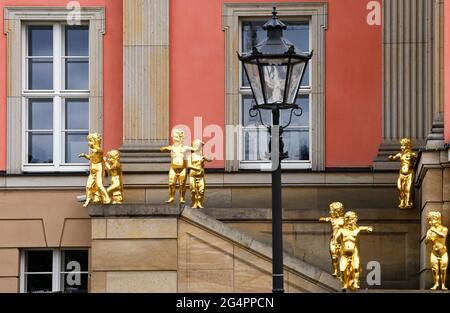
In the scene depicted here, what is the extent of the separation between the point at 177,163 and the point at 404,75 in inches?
176

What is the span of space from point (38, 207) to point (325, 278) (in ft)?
20.7

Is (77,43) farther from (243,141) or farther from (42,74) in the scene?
(243,141)

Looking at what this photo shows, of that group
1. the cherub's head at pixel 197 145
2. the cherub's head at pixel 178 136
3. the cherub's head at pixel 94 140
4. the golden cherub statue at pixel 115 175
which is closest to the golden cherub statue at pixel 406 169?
the cherub's head at pixel 197 145

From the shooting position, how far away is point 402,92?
32625 millimetres

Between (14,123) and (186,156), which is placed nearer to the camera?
(186,156)

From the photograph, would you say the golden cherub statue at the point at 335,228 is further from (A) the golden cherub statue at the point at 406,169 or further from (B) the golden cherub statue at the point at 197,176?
(B) the golden cherub statue at the point at 197,176

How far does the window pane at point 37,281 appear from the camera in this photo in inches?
1298

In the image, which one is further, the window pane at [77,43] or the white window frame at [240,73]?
the window pane at [77,43]

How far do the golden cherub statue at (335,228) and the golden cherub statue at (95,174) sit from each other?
375 cm

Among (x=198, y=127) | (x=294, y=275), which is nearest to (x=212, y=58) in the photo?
(x=198, y=127)

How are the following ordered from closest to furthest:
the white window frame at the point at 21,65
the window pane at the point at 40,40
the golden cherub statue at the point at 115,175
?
the golden cherub statue at the point at 115,175 → the white window frame at the point at 21,65 → the window pane at the point at 40,40

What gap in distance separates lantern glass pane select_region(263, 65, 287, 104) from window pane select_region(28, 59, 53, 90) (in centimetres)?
1206
